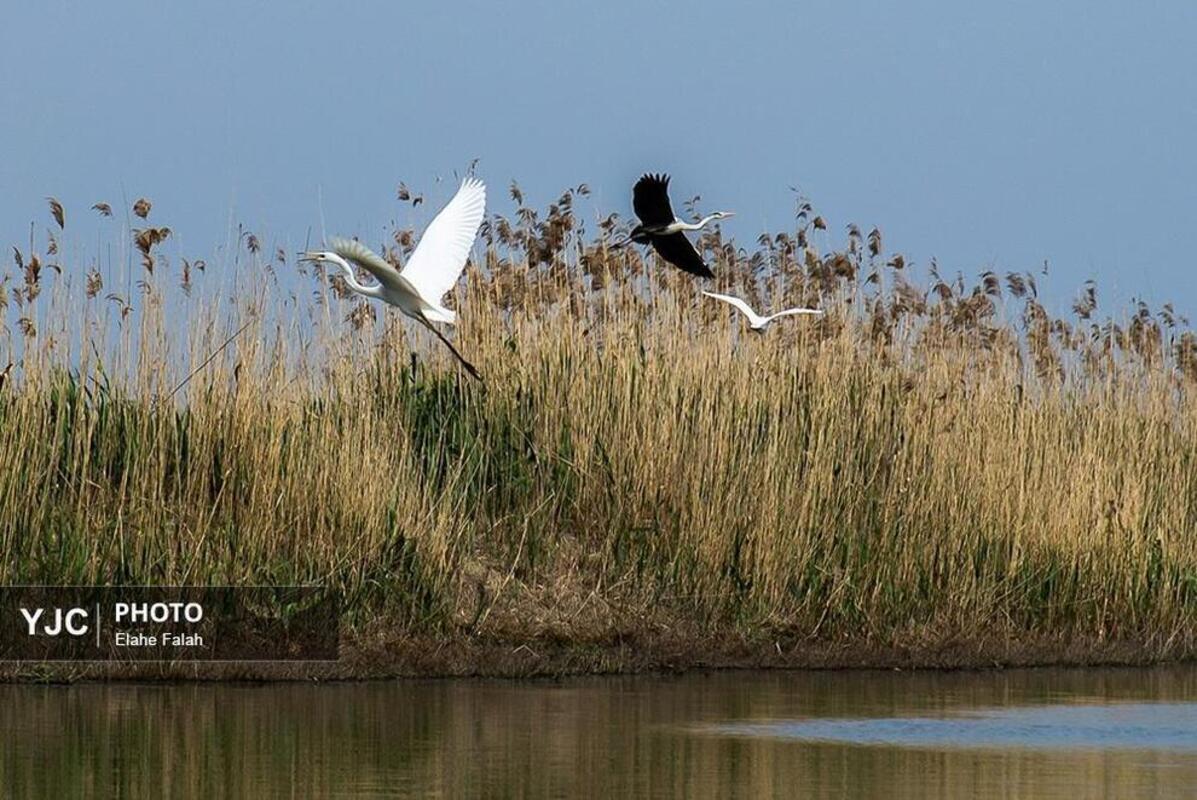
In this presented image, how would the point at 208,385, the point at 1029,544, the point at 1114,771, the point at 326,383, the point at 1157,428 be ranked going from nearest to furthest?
the point at 1114,771 → the point at 208,385 → the point at 326,383 → the point at 1029,544 → the point at 1157,428

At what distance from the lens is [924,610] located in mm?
12391

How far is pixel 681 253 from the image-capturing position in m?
13.1

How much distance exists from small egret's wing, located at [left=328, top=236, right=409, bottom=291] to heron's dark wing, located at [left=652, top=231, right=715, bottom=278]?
2497 millimetres

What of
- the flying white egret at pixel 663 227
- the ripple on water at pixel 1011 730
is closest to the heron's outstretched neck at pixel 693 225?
the flying white egret at pixel 663 227

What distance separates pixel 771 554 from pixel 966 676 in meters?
1.31

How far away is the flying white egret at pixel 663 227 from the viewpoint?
501 inches

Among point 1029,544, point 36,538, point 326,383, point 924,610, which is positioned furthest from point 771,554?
point 36,538

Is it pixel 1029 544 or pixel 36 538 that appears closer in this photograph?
pixel 36 538

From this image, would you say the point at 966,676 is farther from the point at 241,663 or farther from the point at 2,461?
the point at 2,461

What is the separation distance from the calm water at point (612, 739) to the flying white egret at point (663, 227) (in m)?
2.85

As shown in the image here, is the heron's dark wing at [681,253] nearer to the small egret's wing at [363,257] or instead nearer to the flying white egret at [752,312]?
the flying white egret at [752,312]

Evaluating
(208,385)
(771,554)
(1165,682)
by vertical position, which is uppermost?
(208,385)

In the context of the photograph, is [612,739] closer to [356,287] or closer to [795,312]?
[356,287]

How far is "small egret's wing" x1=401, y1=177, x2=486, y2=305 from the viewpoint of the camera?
11.4 m
